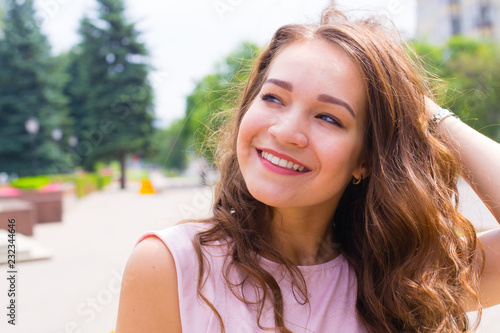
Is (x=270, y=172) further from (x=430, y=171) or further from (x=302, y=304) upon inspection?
(x=430, y=171)

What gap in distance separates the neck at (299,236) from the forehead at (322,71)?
1.48 feet

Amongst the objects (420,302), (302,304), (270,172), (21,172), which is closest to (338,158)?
(270,172)

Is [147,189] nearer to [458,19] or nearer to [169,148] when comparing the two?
[169,148]

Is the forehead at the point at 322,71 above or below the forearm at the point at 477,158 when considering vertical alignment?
above

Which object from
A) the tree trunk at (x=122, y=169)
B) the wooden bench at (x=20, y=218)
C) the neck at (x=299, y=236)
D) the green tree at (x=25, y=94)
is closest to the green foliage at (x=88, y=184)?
the tree trunk at (x=122, y=169)

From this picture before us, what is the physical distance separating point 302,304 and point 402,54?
3.25 feet

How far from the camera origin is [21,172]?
25703 millimetres

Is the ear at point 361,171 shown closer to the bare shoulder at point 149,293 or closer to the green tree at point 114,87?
the bare shoulder at point 149,293

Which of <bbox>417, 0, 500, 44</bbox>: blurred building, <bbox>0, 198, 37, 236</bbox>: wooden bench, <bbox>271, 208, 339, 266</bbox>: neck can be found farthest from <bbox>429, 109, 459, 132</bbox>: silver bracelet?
<bbox>417, 0, 500, 44</bbox>: blurred building

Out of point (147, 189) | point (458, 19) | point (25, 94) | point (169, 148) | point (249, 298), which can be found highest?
point (458, 19)

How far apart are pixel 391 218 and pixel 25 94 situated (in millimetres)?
28476

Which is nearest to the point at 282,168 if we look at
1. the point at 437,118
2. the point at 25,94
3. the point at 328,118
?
the point at 328,118

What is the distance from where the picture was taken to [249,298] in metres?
1.46

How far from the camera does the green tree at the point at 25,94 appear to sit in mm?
25438
